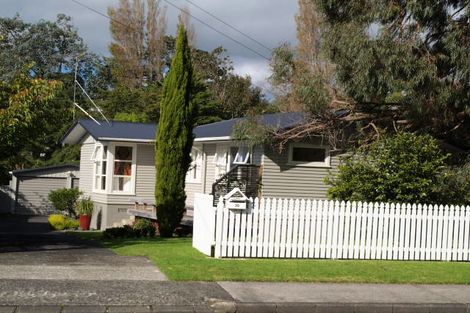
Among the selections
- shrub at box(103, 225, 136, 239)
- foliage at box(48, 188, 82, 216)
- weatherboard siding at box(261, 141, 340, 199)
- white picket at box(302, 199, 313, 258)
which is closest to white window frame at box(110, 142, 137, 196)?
foliage at box(48, 188, 82, 216)

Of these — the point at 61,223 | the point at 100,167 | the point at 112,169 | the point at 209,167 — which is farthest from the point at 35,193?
the point at 209,167

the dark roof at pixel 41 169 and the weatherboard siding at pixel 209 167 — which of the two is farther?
the dark roof at pixel 41 169

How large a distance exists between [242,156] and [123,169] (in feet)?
23.2

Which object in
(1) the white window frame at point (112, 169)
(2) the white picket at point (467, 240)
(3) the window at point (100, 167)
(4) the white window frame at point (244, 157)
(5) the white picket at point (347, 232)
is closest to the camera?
(5) the white picket at point (347, 232)

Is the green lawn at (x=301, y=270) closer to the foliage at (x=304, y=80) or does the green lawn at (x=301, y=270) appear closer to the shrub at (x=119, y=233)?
the shrub at (x=119, y=233)

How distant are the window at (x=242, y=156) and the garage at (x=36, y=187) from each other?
17593 millimetres

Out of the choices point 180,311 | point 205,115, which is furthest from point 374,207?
point 205,115

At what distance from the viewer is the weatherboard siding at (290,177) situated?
65.6 feet

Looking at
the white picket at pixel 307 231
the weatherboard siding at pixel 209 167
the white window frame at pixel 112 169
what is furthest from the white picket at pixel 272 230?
the white window frame at pixel 112 169

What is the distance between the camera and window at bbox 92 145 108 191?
86.4ft

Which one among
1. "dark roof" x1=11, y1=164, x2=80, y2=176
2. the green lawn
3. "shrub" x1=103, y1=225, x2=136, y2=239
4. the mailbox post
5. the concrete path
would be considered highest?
"dark roof" x1=11, y1=164, x2=80, y2=176

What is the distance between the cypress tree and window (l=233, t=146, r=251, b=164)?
2344 millimetres

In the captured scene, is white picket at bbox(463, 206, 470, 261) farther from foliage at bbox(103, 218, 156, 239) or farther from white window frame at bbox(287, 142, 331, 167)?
foliage at bbox(103, 218, 156, 239)

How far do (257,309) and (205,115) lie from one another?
3253 cm
